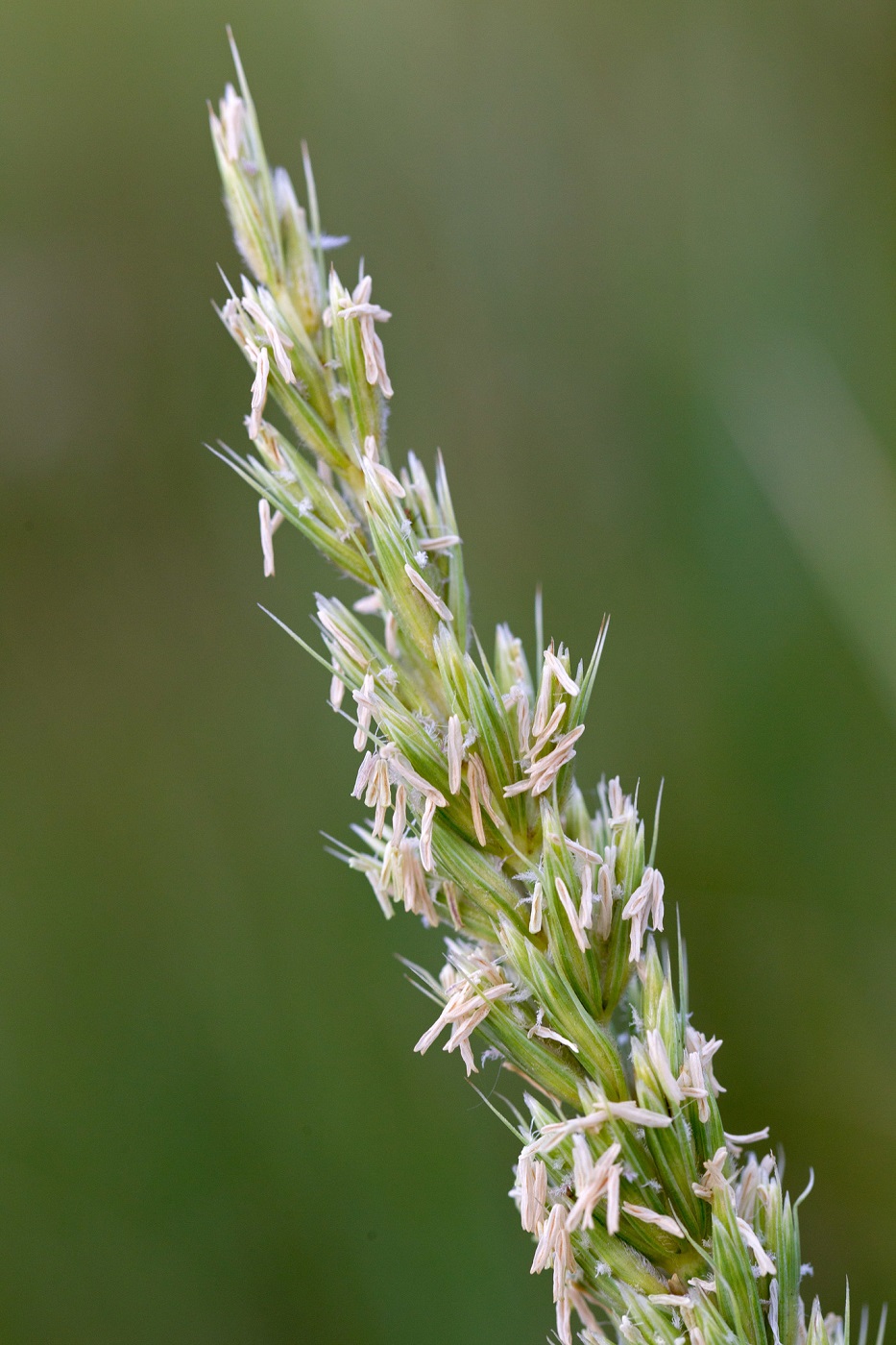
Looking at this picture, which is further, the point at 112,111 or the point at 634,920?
the point at 112,111

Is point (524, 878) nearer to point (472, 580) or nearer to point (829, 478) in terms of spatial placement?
point (829, 478)

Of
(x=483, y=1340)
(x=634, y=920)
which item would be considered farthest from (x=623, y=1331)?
(x=483, y=1340)

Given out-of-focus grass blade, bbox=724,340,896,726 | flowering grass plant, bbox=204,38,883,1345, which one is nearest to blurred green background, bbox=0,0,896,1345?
out-of-focus grass blade, bbox=724,340,896,726

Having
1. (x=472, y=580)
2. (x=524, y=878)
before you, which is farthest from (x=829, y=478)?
(x=524, y=878)

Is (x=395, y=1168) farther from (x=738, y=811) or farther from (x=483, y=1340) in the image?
(x=738, y=811)

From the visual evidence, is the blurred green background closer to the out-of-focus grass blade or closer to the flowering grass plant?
the out-of-focus grass blade

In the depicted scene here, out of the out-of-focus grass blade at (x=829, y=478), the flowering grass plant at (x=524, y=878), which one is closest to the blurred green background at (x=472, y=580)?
the out-of-focus grass blade at (x=829, y=478)
